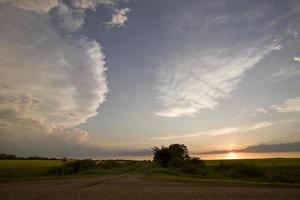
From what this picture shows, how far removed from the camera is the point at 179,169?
6275cm

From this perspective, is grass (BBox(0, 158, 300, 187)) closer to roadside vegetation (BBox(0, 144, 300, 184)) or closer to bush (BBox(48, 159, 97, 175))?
roadside vegetation (BBox(0, 144, 300, 184))

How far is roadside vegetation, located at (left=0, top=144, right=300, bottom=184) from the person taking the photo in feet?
142

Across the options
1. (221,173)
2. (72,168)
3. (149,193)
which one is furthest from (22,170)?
(149,193)

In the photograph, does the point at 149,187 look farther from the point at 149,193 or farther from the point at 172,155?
the point at 172,155

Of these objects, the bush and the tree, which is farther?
the tree

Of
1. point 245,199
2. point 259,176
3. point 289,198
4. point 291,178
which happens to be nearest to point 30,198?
point 245,199

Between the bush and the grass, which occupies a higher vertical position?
the bush

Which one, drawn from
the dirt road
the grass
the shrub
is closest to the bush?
the grass

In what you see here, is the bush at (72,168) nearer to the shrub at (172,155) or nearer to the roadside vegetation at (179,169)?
the roadside vegetation at (179,169)

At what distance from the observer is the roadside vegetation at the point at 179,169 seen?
43.2 meters

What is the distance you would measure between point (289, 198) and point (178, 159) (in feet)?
205

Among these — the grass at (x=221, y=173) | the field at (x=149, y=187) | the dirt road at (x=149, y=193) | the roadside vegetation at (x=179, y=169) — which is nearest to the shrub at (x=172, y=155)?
the roadside vegetation at (x=179, y=169)

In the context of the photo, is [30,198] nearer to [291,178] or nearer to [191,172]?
[291,178]

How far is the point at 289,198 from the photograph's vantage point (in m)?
18.0
